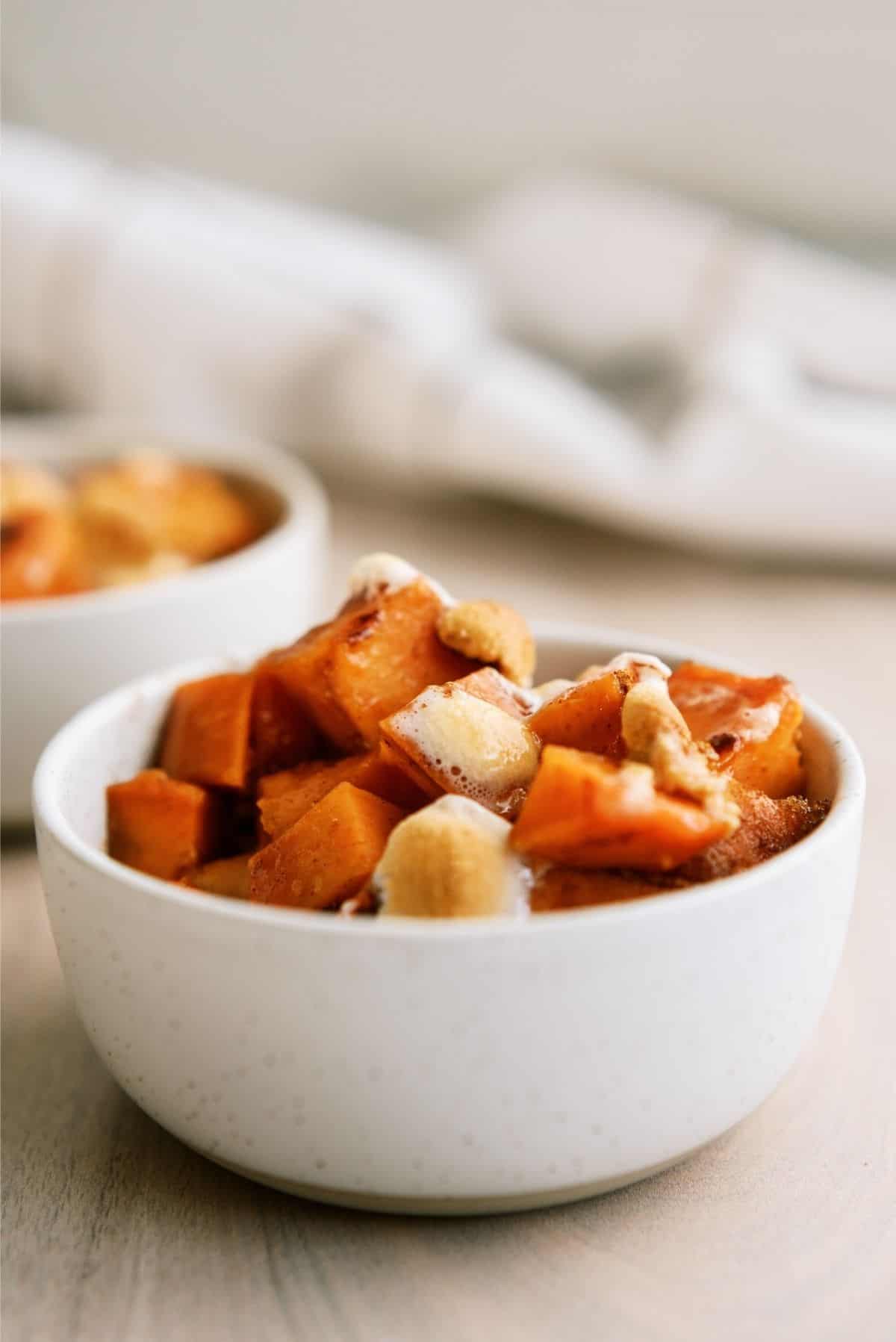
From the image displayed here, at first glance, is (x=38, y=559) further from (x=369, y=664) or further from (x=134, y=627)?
(x=369, y=664)

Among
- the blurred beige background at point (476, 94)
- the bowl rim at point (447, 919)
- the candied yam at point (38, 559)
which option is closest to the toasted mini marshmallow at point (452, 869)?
the bowl rim at point (447, 919)

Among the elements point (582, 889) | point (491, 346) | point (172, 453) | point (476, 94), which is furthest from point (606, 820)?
point (476, 94)

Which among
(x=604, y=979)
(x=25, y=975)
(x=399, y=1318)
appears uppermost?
(x=604, y=979)

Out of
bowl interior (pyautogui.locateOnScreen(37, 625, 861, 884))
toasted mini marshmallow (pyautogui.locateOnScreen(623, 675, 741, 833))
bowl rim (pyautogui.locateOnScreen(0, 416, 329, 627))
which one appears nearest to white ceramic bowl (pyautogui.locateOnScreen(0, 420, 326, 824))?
bowl rim (pyautogui.locateOnScreen(0, 416, 329, 627))

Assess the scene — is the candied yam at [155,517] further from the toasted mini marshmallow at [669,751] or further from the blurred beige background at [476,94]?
the blurred beige background at [476,94]

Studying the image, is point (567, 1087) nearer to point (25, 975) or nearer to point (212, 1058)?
point (212, 1058)

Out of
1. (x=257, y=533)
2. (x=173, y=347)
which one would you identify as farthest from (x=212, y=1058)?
(x=173, y=347)
